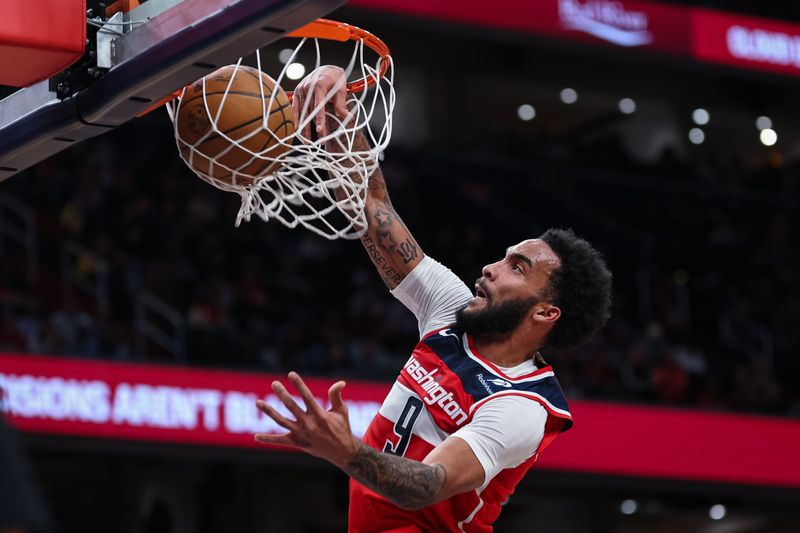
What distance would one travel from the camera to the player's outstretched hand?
138 inches

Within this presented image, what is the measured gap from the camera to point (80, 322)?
29.1 ft

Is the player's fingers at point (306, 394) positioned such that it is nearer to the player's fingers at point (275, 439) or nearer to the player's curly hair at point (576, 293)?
the player's fingers at point (275, 439)

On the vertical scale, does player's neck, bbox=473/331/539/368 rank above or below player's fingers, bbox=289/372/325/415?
above

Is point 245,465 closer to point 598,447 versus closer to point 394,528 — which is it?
point 598,447

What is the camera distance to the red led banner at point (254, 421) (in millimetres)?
8094

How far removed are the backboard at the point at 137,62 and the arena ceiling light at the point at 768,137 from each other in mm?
14324

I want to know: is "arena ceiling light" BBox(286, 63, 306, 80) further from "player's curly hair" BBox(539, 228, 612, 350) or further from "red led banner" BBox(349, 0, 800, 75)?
"red led banner" BBox(349, 0, 800, 75)

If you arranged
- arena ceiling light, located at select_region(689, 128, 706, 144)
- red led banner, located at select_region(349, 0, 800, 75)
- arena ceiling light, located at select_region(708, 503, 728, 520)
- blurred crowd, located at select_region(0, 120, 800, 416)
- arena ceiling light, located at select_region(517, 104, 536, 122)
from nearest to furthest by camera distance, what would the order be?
blurred crowd, located at select_region(0, 120, 800, 416)
red led banner, located at select_region(349, 0, 800, 75)
arena ceiling light, located at select_region(708, 503, 728, 520)
arena ceiling light, located at select_region(517, 104, 536, 122)
arena ceiling light, located at select_region(689, 128, 706, 144)

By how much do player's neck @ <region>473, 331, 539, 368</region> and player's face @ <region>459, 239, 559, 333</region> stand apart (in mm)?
31

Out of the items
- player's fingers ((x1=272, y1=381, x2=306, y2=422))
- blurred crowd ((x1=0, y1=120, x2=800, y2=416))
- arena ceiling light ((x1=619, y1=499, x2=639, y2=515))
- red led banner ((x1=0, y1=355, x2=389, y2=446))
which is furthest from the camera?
arena ceiling light ((x1=619, y1=499, x2=639, y2=515))

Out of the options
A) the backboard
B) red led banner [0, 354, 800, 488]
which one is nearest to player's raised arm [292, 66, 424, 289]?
the backboard

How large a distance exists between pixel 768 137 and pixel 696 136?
38.9 inches

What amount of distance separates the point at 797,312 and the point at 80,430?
742 centimetres

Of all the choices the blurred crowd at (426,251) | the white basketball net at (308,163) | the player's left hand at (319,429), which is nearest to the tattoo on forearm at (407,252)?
the white basketball net at (308,163)
